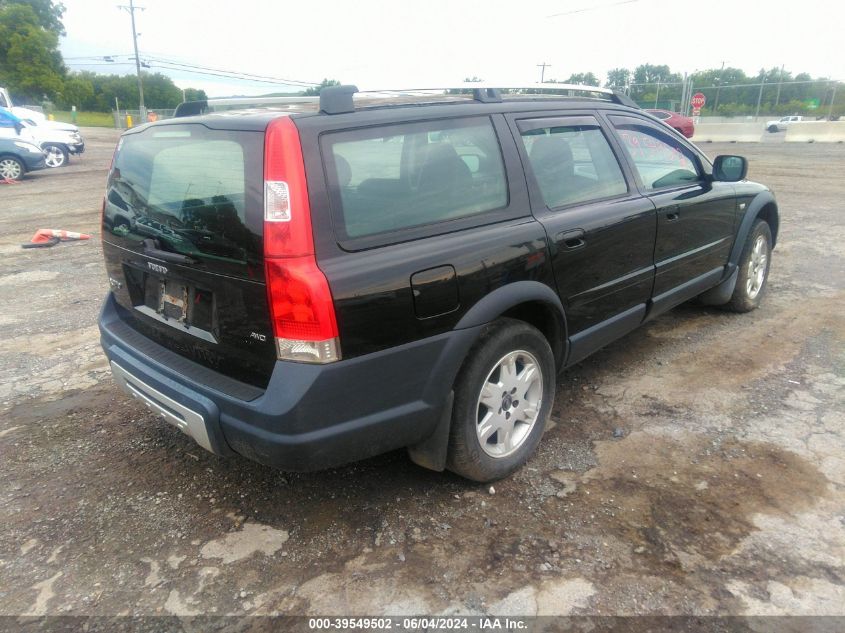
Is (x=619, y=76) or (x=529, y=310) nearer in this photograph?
(x=529, y=310)

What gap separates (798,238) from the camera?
795cm

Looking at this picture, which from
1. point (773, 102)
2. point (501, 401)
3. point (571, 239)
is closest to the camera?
point (501, 401)

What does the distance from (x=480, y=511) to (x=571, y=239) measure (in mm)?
1410

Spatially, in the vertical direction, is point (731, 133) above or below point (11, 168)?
above

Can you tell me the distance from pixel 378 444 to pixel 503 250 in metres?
1.02

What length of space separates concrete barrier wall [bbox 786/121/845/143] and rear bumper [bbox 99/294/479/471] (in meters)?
30.7

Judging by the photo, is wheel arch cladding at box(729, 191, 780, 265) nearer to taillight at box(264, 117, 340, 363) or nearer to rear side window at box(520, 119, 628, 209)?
rear side window at box(520, 119, 628, 209)

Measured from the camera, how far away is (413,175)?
2607 mm

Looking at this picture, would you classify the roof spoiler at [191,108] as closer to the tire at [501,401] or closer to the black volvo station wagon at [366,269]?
the black volvo station wagon at [366,269]

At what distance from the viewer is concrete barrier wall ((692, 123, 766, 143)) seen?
29.0m

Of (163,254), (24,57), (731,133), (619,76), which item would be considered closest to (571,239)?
(163,254)

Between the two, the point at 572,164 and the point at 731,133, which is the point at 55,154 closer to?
the point at 572,164

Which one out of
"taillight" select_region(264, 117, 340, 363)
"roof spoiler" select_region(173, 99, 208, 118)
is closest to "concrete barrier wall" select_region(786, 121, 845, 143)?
"roof spoiler" select_region(173, 99, 208, 118)

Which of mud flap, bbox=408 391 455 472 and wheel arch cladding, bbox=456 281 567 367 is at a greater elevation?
wheel arch cladding, bbox=456 281 567 367
